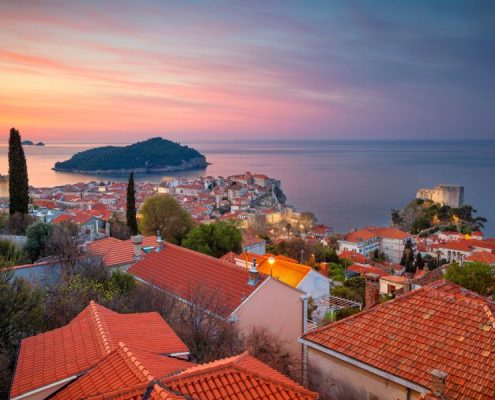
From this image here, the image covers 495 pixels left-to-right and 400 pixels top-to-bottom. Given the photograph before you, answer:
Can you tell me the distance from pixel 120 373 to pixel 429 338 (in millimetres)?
4122

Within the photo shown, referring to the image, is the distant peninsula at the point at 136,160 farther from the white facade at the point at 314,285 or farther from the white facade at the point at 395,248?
the white facade at the point at 314,285

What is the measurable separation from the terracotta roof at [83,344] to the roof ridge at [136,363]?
1.47 feet

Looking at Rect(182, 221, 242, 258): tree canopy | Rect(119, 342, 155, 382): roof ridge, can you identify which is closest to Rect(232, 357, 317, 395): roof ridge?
Rect(119, 342, 155, 382): roof ridge

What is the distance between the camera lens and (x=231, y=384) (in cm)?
448

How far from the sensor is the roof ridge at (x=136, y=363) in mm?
4402

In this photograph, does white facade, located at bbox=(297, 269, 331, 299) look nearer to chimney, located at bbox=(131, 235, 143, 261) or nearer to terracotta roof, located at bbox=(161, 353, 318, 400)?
chimney, located at bbox=(131, 235, 143, 261)

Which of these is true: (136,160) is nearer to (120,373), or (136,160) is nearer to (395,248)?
(395,248)

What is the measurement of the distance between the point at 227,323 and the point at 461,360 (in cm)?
449

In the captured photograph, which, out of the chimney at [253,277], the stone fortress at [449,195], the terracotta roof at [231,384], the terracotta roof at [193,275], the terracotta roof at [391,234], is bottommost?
the terracotta roof at [391,234]

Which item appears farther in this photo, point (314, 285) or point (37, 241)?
point (314, 285)

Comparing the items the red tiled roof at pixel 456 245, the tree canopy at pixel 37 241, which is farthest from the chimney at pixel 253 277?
the red tiled roof at pixel 456 245

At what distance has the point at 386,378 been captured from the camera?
5.82m

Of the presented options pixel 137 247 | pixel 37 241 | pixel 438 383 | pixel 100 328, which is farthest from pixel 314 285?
pixel 438 383

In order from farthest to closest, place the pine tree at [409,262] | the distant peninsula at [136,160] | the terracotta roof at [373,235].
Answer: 1. the distant peninsula at [136,160]
2. the terracotta roof at [373,235]
3. the pine tree at [409,262]
